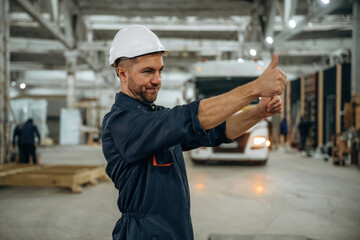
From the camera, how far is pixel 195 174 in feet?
31.8

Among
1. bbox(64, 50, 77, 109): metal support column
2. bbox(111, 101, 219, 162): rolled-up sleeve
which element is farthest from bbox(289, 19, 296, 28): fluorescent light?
bbox(111, 101, 219, 162): rolled-up sleeve

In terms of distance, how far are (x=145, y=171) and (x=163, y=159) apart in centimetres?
11

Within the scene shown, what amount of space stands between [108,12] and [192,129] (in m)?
17.2

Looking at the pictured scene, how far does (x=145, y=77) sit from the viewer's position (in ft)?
5.50

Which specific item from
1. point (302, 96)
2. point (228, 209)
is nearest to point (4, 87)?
point (228, 209)

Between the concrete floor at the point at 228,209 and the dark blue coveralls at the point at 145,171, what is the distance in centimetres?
298

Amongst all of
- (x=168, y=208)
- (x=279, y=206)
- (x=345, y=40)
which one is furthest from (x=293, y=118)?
(x=168, y=208)

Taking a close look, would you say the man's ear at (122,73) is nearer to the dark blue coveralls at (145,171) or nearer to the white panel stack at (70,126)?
the dark blue coveralls at (145,171)

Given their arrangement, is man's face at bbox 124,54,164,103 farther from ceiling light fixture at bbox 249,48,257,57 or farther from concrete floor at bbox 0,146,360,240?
ceiling light fixture at bbox 249,48,257,57

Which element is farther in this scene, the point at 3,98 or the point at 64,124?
the point at 64,124

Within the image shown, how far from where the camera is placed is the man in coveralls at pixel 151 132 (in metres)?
1.42

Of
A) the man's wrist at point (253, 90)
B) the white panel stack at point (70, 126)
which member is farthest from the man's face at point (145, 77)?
→ the white panel stack at point (70, 126)

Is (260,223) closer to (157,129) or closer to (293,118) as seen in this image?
(157,129)

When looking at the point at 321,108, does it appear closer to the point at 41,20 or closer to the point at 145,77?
the point at 41,20
